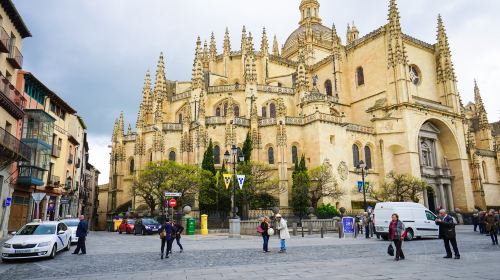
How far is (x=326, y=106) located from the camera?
3875 cm

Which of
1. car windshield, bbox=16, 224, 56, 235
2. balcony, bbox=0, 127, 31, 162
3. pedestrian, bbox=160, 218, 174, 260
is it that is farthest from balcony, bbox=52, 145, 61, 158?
pedestrian, bbox=160, 218, 174, 260

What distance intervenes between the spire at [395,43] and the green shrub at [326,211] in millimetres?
18780

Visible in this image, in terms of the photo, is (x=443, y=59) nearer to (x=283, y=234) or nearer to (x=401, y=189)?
(x=401, y=189)

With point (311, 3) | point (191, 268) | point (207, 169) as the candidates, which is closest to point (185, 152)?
point (207, 169)

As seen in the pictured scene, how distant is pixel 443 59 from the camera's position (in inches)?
1805

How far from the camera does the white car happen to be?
10945 mm

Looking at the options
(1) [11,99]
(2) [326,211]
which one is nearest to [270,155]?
(2) [326,211]

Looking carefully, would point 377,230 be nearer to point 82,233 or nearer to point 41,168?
point 82,233

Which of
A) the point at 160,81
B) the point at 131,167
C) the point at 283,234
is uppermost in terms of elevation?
the point at 160,81

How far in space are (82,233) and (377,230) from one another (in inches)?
542

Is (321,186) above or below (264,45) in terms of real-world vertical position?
below

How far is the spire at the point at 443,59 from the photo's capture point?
4562 centimetres

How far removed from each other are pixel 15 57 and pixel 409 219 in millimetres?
23375

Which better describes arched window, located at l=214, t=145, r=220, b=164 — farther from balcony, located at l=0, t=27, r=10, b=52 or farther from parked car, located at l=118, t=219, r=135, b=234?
balcony, located at l=0, t=27, r=10, b=52
